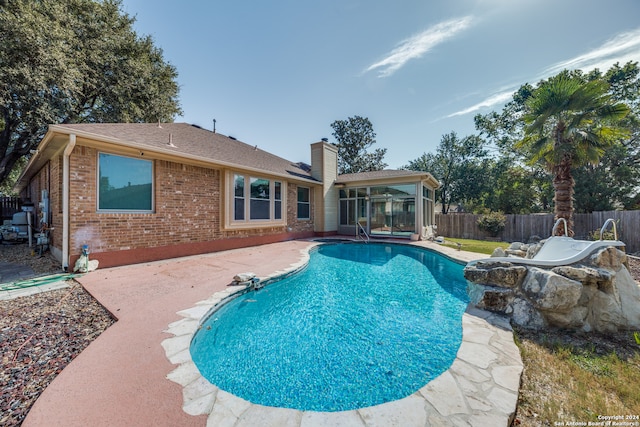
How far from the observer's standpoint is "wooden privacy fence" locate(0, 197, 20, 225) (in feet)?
41.3

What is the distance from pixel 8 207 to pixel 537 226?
95.2 ft

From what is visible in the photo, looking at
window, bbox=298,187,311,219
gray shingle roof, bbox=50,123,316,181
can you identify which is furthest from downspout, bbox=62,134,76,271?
window, bbox=298,187,311,219

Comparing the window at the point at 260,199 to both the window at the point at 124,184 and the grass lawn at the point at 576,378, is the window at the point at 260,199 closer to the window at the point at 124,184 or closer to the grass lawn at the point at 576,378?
the window at the point at 124,184

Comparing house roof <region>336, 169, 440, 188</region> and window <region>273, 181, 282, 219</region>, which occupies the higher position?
house roof <region>336, 169, 440, 188</region>

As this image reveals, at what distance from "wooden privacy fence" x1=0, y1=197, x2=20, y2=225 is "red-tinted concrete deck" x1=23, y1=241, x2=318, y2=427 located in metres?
13.6

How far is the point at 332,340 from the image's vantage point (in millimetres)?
3471

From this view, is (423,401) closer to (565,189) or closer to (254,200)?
(254,200)

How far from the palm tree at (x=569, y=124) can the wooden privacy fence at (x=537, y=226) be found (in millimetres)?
3578

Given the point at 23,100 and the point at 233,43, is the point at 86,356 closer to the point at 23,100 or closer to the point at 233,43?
the point at 233,43

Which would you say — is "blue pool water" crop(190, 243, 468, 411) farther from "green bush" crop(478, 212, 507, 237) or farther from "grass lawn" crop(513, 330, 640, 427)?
"green bush" crop(478, 212, 507, 237)

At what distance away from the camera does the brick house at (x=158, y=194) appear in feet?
18.6

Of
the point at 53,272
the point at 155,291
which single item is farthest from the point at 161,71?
the point at 155,291

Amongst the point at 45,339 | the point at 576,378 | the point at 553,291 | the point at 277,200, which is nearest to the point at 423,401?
the point at 576,378

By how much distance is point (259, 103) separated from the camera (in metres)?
12.3
